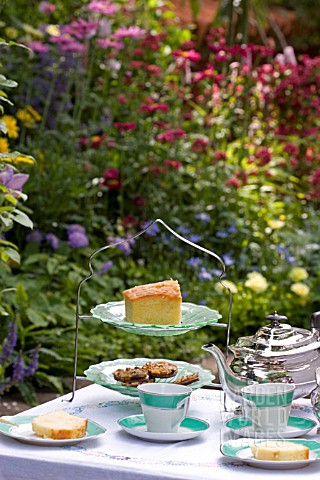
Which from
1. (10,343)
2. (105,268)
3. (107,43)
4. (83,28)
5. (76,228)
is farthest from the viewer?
(107,43)

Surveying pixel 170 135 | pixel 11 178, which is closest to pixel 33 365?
pixel 11 178

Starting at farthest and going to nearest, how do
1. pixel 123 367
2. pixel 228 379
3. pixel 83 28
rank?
pixel 83 28
pixel 123 367
pixel 228 379

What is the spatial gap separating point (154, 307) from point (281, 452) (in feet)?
1.87

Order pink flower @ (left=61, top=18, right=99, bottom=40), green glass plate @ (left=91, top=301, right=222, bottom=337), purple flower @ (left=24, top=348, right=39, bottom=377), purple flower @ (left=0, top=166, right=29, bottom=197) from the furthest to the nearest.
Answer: pink flower @ (left=61, top=18, right=99, bottom=40) → purple flower @ (left=24, top=348, right=39, bottom=377) → purple flower @ (left=0, top=166, right=29, bottom=197) → green glass plate @ (left=91, top=301, right=222, bottom=337)

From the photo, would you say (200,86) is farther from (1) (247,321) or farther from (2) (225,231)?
(1) (247,321)

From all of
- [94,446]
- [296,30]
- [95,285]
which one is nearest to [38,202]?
[95,285]

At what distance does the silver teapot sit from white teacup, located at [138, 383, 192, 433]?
11cm

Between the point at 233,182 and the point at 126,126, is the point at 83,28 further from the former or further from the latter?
the point at 233,182

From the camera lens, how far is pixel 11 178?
3084 mm

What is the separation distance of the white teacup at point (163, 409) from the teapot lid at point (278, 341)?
8.0 inches

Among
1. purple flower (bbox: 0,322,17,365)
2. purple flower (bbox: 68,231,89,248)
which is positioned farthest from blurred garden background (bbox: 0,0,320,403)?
purple flower (bbox: 0,322,17,365)

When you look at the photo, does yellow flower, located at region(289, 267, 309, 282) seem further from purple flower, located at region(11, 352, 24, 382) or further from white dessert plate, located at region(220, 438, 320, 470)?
white dessert plate, located at region(220, 438, 320, 470)

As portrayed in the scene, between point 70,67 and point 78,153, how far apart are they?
587mm

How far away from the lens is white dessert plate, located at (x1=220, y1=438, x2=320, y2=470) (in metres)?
1.66
